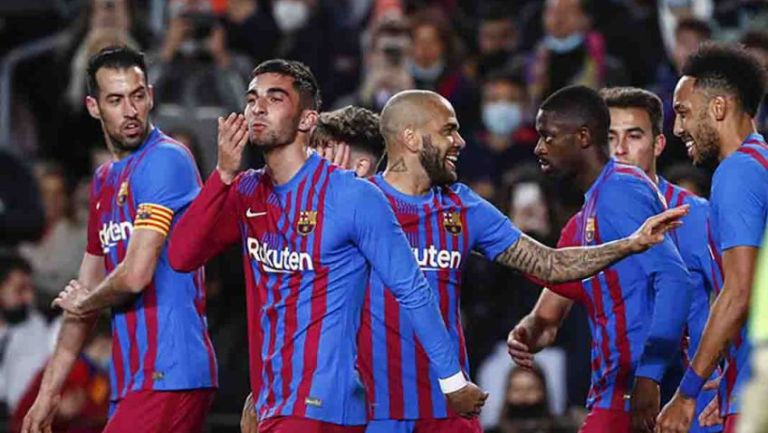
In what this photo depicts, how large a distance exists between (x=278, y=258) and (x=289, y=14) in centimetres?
880

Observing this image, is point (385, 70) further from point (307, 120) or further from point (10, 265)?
point (307, 120)

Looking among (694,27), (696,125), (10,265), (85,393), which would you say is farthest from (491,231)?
(10,265)

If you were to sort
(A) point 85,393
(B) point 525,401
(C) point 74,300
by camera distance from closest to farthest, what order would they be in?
1. (C) point 74,300
2. (B) point 525,401
3. (A) point 85,393

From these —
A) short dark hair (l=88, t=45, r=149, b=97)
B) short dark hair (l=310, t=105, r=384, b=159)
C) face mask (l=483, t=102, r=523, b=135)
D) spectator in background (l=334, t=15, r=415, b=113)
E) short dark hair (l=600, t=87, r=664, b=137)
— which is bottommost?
short dark hair (l=310, t=105, r=384, b=159)

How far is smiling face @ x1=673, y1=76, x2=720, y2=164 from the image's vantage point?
24.0ft

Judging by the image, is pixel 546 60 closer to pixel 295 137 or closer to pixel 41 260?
pixel 41 260

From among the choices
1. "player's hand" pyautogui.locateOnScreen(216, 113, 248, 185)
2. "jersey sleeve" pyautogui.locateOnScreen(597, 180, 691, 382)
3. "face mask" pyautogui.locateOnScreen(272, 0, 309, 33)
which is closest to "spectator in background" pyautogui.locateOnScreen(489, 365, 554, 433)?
"jersey sleeve" pyautogui.locateOnScreen(597, 180, 691, 382)

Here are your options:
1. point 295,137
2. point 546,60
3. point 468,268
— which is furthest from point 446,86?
point 295,137

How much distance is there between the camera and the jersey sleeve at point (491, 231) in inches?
309

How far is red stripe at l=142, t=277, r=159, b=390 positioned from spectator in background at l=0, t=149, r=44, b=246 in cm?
647

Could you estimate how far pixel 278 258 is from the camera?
24.2ft

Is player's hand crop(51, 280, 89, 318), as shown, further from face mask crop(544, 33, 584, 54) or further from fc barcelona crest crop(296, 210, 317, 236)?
face mask crop(544, 33, 584, 54)

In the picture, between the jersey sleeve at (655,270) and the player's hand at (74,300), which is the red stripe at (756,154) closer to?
the jersey sleeve at (655,270)

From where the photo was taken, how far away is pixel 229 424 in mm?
12039
